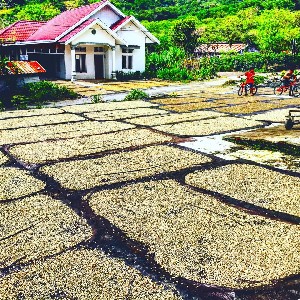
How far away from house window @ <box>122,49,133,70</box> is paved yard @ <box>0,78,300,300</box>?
57.5ft

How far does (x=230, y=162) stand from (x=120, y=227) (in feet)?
9.65

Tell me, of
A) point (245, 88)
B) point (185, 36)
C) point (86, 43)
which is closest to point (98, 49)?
point (86, 43)

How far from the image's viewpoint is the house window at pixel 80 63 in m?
24.3

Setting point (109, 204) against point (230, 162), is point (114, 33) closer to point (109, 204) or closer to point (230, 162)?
point (230, 162)

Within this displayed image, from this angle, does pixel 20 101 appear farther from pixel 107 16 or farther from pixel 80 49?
pixel 107 16

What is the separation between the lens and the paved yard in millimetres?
3307

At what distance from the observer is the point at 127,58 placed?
85.8ft

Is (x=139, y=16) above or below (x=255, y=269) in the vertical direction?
above

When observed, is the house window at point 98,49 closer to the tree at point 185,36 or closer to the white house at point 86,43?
the white house at point 86,43

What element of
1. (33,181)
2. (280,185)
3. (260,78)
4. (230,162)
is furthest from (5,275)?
(260,78)

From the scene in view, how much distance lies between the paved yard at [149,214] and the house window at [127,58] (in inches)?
690

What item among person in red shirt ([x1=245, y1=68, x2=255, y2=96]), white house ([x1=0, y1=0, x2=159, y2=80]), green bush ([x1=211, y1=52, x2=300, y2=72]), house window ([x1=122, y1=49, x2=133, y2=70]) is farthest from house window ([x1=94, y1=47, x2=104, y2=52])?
person in red shirt ([x1=245, y1=68, x2=255, y2=96])

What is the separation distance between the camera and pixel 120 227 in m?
4.29

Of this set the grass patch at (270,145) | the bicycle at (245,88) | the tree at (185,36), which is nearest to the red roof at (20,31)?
the tree at (185,36)
